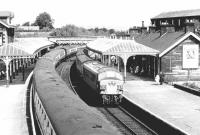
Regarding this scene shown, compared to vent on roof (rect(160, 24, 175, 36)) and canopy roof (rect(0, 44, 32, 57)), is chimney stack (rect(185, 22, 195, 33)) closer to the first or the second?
vent on roof (rect(160, 24, 175, 36))

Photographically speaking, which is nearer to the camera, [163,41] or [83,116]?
[83,116]

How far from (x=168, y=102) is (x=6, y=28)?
26.0m

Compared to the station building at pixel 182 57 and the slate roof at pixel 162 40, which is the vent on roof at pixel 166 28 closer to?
the slate roof at pixel 162 40

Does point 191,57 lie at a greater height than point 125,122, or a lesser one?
greater

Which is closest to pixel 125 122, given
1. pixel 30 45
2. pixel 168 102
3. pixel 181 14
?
pixel 168 102

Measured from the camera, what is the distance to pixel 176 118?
20641 millimetres

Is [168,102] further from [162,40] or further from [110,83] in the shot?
[162,40]

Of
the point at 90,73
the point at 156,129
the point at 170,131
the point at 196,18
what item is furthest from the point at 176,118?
the point at 196,18

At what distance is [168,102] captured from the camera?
25406 millimetres

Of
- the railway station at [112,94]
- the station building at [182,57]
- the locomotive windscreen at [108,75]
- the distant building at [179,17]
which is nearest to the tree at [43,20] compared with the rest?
the distant building at [179,17]

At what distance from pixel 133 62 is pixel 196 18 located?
27.0m

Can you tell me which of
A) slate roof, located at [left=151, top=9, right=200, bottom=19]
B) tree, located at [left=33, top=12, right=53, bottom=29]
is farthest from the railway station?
tree, located at [left=33, top=12, right=53, bottom=29]

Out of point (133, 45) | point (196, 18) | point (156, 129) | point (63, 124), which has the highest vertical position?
point (196, 18)

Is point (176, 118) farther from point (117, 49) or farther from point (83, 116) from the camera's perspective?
point (117, 49)
